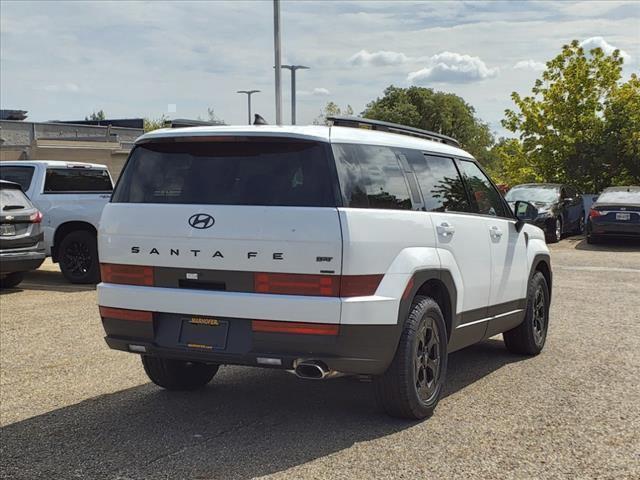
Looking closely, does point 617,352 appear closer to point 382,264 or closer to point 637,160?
point 382,264

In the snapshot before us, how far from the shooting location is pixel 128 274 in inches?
205

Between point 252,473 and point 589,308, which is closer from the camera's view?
point 252,473

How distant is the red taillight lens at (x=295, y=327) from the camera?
468 cm

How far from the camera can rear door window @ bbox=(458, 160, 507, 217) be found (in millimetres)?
6473

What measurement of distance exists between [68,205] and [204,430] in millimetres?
9159

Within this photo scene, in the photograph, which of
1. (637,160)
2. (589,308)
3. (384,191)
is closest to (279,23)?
(637,160)

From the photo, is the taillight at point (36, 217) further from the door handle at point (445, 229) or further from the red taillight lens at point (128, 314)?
the door handle at point (445, 229)

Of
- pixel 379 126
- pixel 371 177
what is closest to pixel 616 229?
pixel 379 126

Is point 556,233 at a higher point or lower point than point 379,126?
lower

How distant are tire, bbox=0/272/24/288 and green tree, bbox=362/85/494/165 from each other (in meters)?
63.7

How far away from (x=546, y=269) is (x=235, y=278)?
12.9 feet

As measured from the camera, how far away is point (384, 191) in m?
5.16

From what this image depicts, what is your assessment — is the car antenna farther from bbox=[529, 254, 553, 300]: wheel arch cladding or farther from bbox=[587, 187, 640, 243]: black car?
bbox=[587, 187, 640, 243]: black car

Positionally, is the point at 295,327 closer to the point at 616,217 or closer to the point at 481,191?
the point at 481,191
